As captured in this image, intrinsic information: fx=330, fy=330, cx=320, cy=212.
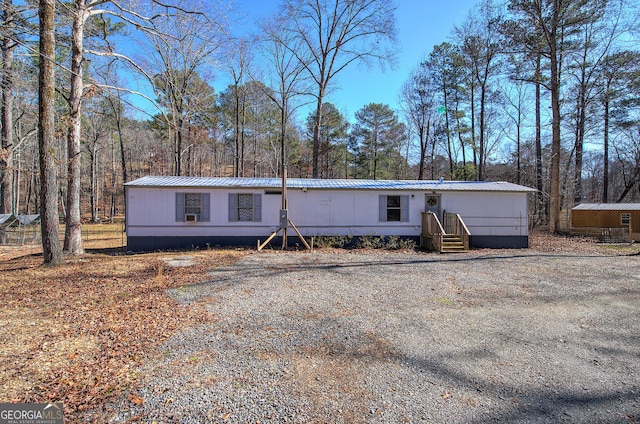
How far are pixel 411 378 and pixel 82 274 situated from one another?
6.57 metres

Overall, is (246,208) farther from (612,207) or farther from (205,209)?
(612,207)

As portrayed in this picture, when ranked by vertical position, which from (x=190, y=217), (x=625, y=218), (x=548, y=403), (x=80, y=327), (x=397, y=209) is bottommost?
(x=548, y=403)

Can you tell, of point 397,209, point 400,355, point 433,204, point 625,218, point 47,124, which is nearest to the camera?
point 400,355

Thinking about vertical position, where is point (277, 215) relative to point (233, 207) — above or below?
below

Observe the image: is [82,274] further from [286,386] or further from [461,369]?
[461,369]

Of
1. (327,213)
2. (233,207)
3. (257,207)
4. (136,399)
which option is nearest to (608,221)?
(327,213)

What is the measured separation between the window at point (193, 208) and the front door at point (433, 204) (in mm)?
8286

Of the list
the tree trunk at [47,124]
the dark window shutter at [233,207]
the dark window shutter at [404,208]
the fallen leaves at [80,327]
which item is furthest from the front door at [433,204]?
the tree trunk at [47,124]

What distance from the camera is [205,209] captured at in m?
11.8

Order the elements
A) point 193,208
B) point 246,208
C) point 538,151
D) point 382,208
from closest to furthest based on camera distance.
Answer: point 193,208 < point 246,208 < point 382,208 < point 538,151

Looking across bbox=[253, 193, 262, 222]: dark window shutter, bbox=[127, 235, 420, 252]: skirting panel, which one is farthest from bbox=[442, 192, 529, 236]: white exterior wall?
bbox=[253, 193, 262, 222]: dark window shutter

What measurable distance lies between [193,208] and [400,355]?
10.1 metres

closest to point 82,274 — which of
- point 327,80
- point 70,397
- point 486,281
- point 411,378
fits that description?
point 70,397

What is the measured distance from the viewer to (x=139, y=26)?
775cm
